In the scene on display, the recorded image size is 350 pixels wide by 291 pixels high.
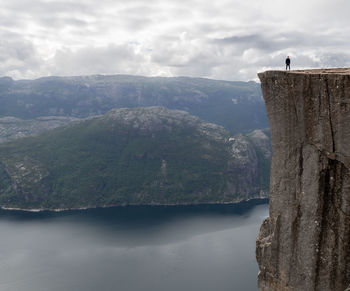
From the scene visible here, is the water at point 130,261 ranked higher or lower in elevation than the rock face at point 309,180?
lower

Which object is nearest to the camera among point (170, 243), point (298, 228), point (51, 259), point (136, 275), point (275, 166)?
point (298, 228)

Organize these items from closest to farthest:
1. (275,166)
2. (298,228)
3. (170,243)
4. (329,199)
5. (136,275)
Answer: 1. (329,199)
2. (298,228)
3. (275,166)
4. (136,275)
5. (170,243)

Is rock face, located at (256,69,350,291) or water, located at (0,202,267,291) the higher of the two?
rock face, located at (256,69,350,291)

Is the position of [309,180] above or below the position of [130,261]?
above

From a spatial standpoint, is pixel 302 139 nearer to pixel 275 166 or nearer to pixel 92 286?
pixel 275 166

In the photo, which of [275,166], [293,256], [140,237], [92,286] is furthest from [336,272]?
[140,237]

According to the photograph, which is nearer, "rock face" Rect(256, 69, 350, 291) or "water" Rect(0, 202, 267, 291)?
"rock face" Rect(256, 69, 350, 291)

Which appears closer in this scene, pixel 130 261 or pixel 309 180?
pixel 309 180

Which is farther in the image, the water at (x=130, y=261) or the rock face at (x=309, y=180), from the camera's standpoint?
the water at (x=130, y=261)
